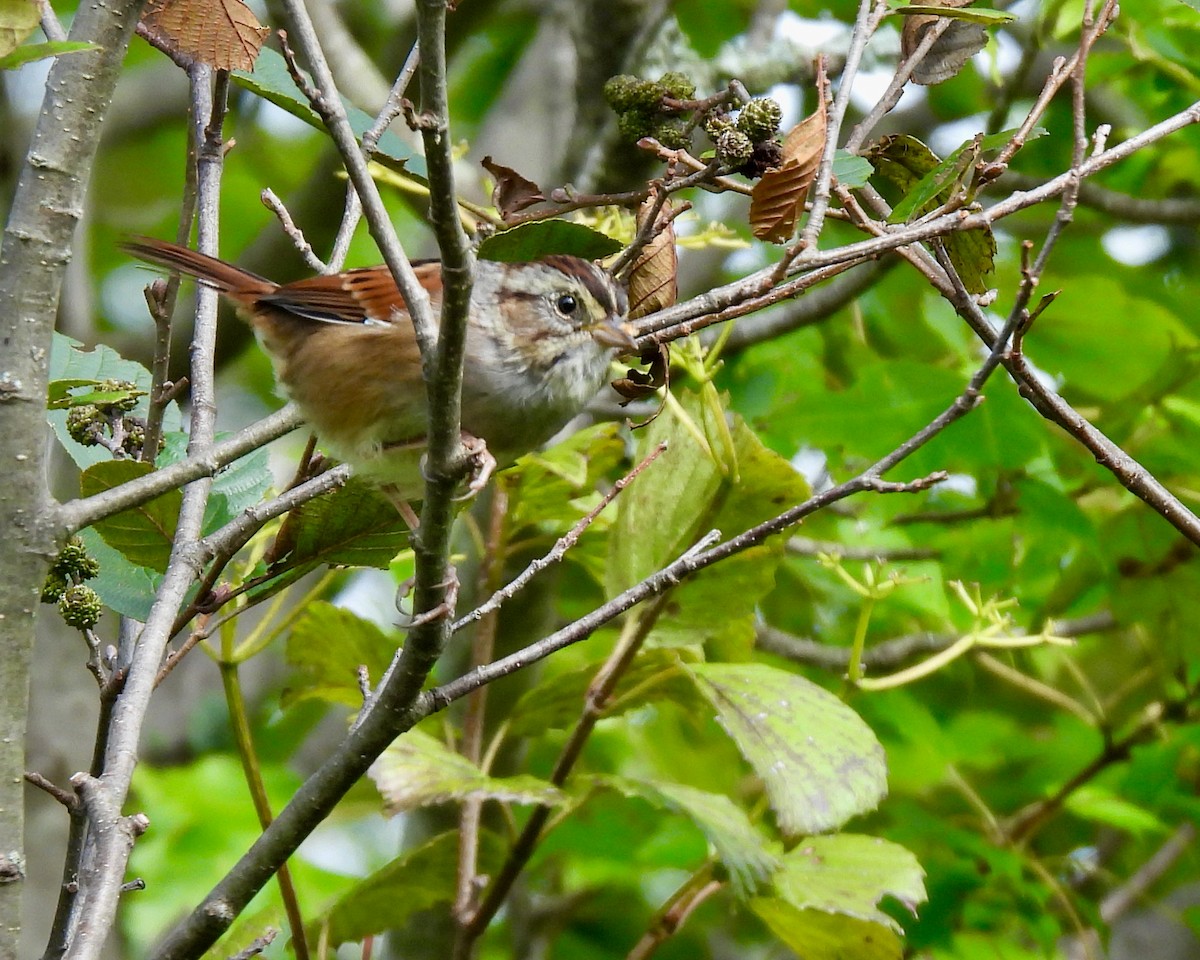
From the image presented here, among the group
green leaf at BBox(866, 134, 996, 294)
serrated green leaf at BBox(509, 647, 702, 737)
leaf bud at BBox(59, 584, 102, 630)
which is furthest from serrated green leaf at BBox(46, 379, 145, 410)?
green leaf at BBox(866, 134, 996, 294)

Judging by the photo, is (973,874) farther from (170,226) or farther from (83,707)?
(170,226)

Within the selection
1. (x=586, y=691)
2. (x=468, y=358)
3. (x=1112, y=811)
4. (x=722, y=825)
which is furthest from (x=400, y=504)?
(x=1112, y=811)

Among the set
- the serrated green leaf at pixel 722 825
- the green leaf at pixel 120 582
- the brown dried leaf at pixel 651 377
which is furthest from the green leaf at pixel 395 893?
the brown dried leaf at pixel 651 377

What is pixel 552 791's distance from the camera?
2.47m

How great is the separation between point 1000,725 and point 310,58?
12.6ft

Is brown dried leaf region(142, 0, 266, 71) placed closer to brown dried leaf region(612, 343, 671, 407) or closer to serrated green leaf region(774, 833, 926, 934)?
brown dried leaf region(612, 343, 671, 407)

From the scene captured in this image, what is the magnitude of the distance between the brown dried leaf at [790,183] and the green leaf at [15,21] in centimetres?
100

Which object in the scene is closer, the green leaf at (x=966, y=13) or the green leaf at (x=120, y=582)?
the green leaf at (x=966, y=13)

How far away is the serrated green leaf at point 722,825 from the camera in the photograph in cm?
247

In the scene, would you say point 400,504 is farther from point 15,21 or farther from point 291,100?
point 15,21

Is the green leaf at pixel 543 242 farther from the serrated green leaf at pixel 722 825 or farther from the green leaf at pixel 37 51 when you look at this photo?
the serrated green leaf at pixel 722 825

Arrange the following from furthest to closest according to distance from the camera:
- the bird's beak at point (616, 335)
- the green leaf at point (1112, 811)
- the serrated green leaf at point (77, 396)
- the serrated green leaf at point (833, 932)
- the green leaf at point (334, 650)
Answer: the green leaf at point (1112, 811)
the green leaf at point (334, 650)
the serrated green leaf at point (833, 932)
the bird's beak at point (616, 335)
the serrated green leaf at point (77, 396)

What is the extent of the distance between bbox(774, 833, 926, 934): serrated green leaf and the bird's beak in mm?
1048

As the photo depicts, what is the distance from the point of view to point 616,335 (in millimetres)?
2309
